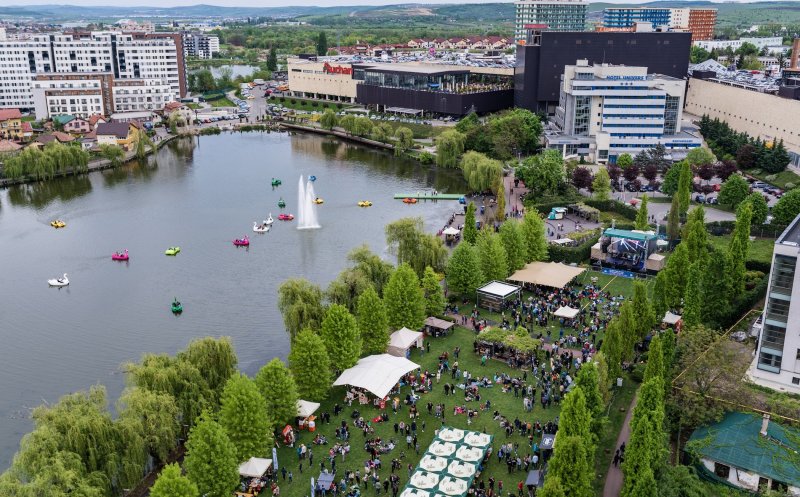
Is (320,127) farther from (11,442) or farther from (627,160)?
(11,442)

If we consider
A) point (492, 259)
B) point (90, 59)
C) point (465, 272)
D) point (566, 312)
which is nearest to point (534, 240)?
point (492, 259)

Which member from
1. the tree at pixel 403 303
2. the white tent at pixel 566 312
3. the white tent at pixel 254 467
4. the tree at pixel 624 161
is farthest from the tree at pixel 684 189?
the white tent at pixel 254 467

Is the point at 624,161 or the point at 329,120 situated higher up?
the point at 329,120

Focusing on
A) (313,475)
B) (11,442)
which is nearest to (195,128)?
(11,442)

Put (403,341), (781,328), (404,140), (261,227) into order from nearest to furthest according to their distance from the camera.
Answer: (781,328) < (403,341) < (261,227) < (404,140)

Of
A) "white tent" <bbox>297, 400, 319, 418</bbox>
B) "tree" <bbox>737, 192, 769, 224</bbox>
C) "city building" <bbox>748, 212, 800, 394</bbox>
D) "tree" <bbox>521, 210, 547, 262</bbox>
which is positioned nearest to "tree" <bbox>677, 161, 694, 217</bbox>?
"tree" <bbox>737, 192, 769, 224</bbox>

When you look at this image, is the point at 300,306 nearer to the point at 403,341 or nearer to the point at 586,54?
the point at 403,341

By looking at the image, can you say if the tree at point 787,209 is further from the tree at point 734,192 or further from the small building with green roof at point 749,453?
the small building with green roof at point 749,453
